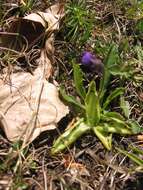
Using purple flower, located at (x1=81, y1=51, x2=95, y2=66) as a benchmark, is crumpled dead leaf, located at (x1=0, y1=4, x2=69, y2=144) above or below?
below

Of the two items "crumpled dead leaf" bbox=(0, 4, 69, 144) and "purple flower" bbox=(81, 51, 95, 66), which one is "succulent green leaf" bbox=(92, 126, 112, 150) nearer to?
"crumpled dead leaf" bbox=(0, 4, 69, 144)

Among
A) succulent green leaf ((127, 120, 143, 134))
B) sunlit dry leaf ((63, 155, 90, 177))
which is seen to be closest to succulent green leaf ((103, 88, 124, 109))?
succulent green leaf ((127, 120, 143, 134))

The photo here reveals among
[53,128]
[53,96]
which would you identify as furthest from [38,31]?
[53,128]

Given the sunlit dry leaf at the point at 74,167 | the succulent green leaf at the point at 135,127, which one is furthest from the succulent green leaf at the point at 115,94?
the sunlit dry leaf at the point at 74,167

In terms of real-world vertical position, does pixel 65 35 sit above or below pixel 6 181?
above

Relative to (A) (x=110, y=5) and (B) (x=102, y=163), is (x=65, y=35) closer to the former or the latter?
(A) (x=110, y=5)
